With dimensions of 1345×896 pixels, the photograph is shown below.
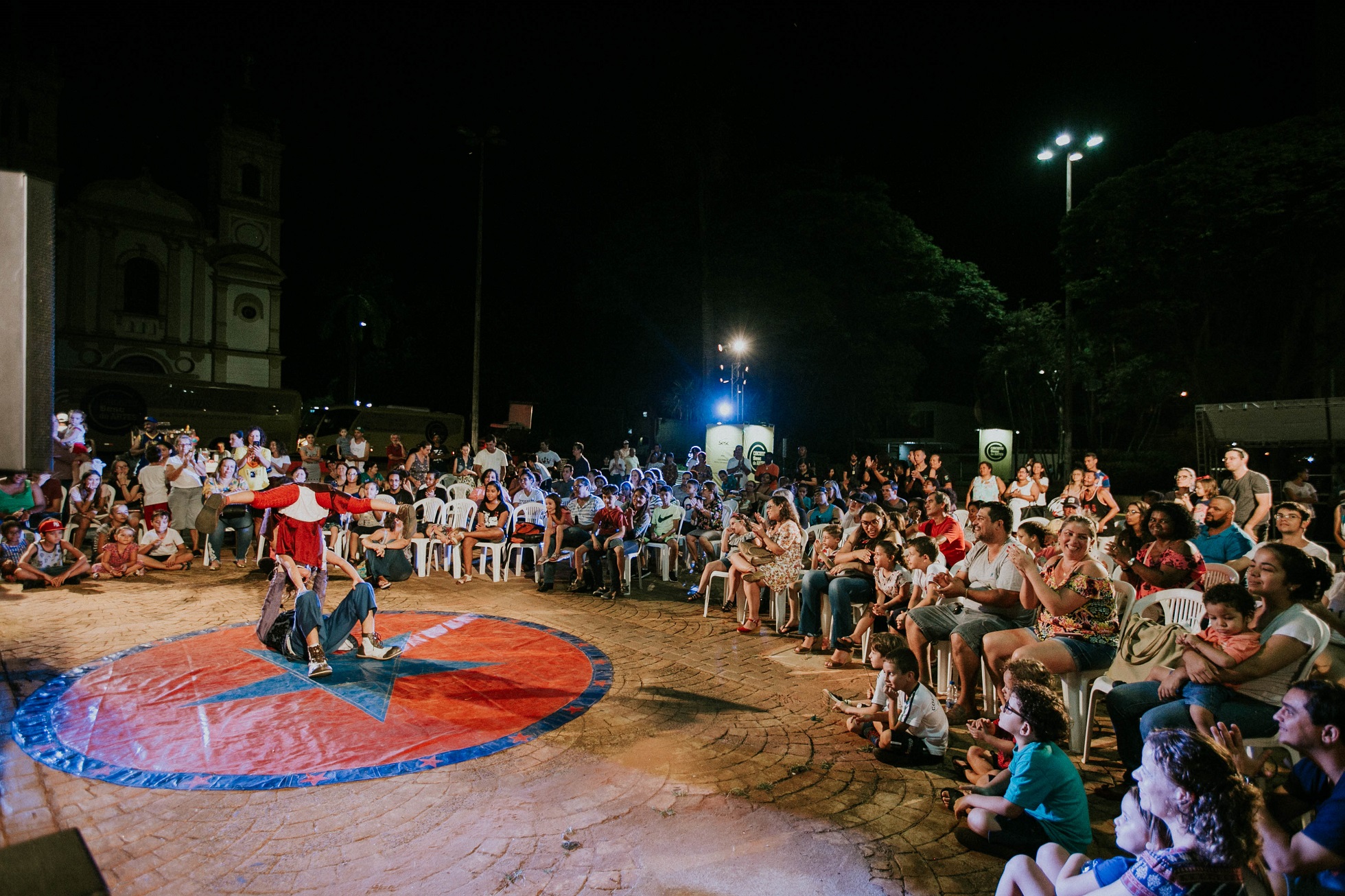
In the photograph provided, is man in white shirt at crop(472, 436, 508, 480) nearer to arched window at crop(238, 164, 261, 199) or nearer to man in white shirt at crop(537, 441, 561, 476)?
man in white shirt at crop(537, 441, 561, 476)

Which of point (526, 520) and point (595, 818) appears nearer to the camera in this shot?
point (595, 818)

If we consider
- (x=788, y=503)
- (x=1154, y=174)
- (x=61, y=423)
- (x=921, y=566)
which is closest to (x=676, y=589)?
(x=788, y=503)

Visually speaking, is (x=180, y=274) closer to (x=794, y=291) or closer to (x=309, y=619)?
(x=794, y=291)

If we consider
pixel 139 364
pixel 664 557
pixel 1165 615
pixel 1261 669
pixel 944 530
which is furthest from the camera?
pixel 139 364

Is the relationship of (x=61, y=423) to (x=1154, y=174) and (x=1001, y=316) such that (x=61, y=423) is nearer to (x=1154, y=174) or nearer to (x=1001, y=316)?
(x=1154, y=174)

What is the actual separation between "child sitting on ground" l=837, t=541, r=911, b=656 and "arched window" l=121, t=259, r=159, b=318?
3073cm

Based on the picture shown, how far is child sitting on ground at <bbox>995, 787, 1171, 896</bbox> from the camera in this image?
1.88 m

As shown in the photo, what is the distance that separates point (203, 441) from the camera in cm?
1964

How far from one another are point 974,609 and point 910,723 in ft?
4.11

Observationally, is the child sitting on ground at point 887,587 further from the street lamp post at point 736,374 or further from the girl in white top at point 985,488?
the street lamp post at point 736,374

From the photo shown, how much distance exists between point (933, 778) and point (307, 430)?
20.4 meters

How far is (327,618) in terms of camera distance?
546cm

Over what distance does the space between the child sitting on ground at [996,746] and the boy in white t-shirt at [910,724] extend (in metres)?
0.18

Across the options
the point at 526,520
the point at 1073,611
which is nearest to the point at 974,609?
the point at 1073,611
